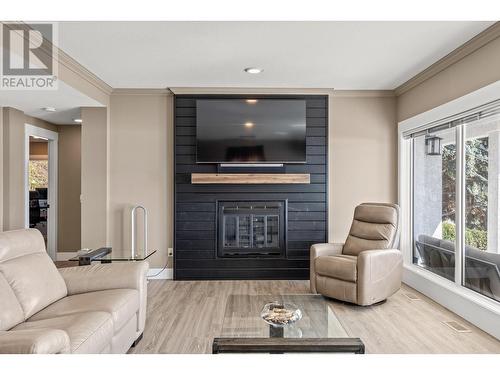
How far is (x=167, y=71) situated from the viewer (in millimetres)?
3953

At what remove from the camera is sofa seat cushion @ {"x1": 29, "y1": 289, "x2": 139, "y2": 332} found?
2.12 meters

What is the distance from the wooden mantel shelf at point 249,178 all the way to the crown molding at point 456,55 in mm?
1656

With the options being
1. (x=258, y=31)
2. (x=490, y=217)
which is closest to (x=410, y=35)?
(x=258, y=31)

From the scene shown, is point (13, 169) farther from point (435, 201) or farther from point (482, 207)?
point (482, 207)

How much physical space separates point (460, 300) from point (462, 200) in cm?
93

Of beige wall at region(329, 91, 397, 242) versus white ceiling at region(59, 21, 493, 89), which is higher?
white ceiling at region(59, 21, 493, 89)

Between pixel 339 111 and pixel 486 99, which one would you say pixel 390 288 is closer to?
pixel 486 99

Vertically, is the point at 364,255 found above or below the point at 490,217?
below

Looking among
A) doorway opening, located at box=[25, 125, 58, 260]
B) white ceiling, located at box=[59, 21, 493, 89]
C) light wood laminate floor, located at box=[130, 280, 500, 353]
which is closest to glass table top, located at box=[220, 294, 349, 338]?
light wood laminate floor, located at box=[130, 280, 500, 353]

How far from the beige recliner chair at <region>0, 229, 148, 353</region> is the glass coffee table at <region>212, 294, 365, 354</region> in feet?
2.09

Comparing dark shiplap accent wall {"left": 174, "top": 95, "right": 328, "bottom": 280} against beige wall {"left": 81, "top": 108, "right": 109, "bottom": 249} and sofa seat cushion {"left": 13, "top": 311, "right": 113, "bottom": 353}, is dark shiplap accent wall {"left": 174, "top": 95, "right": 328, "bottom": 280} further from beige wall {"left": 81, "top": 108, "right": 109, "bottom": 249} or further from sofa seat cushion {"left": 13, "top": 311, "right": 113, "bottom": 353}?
sofa seat cushion {"left": 13, "top": 311, "right": 113, "bottom": 353}

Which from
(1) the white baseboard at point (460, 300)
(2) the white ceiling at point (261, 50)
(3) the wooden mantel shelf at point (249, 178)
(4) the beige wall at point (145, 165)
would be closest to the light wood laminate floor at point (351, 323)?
(1) the white baseboard at point (460, 300)

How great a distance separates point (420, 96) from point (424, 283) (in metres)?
2.12

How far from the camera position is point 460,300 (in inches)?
128
